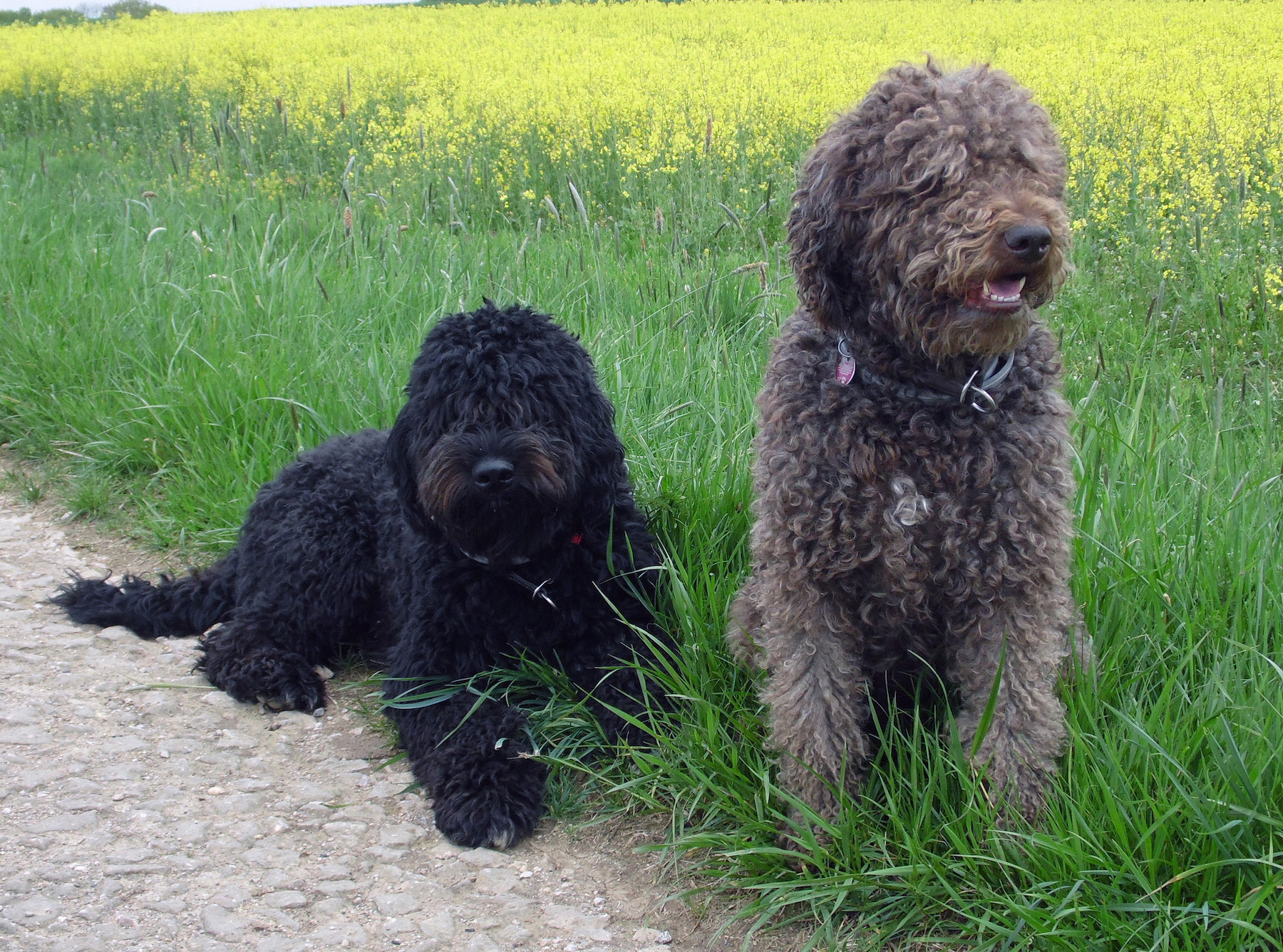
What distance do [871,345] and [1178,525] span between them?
1.39 metres

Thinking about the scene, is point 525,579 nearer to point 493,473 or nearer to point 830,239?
point 493,473

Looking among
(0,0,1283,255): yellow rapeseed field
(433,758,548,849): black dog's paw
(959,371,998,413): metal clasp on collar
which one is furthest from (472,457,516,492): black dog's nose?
(0,0,1283,255): yellow rapeseed field

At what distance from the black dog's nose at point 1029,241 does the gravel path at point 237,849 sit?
182cm

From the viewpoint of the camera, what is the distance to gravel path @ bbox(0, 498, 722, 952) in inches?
105

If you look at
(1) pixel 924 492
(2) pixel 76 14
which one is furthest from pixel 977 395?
(2) pixel 76 14

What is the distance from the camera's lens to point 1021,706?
2656 millimetres

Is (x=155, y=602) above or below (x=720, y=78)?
below

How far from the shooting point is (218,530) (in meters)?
4.76

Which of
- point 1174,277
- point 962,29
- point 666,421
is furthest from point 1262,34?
point 666,421

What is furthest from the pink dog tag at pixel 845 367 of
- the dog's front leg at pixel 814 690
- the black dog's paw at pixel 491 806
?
the black dog's paw at pixel 491 806

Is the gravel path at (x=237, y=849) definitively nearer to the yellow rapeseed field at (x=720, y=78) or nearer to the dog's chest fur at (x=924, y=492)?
the dog's chest fur at (x=924, y=492)

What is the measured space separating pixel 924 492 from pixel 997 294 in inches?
19.5

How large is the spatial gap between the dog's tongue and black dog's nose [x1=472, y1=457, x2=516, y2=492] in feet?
4.95

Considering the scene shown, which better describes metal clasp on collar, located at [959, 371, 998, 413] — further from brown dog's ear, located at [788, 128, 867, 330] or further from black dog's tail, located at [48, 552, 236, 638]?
black dog's tail, located at [48, 552, 236, 638]
